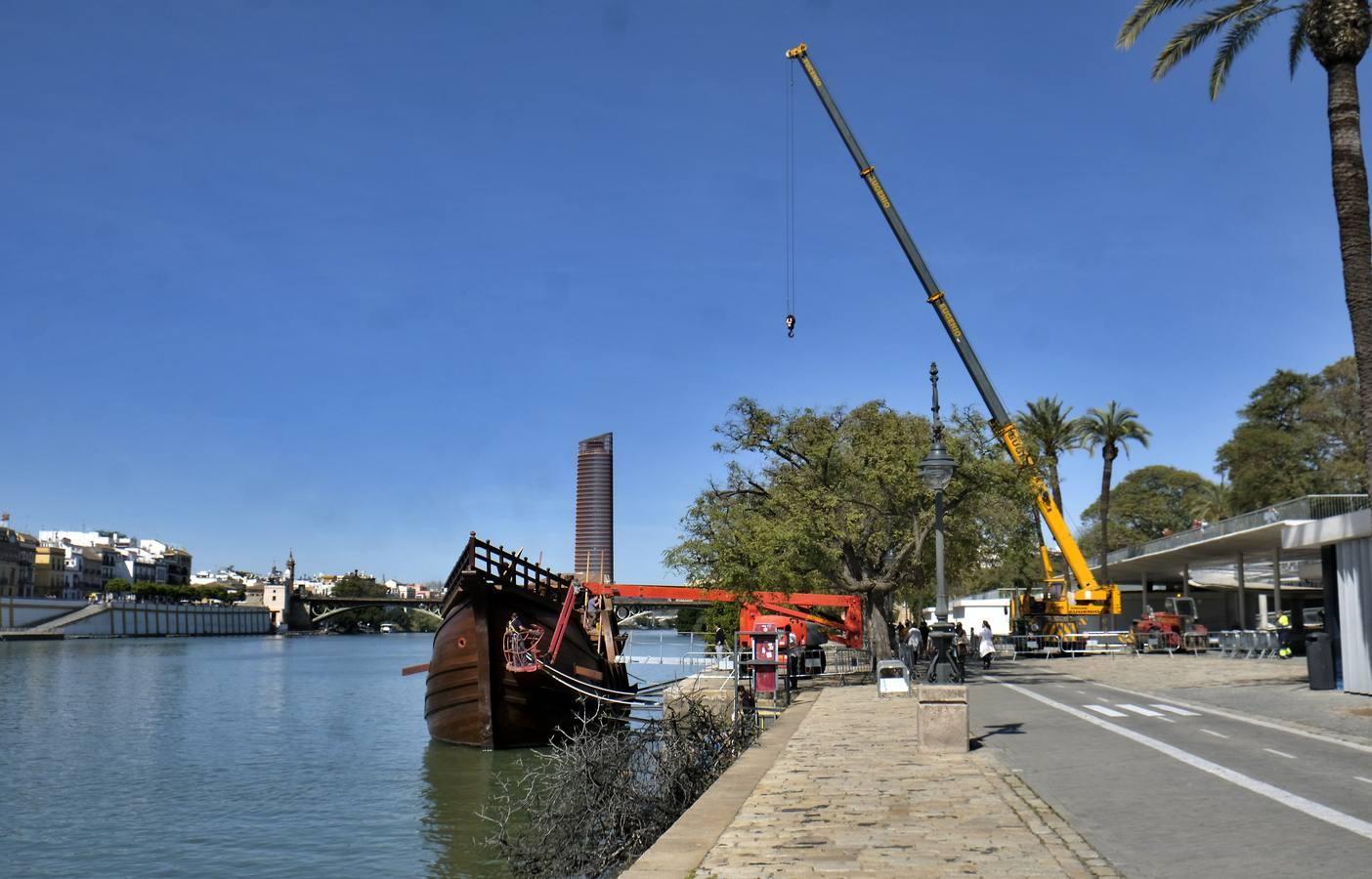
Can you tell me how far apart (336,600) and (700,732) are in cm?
15219

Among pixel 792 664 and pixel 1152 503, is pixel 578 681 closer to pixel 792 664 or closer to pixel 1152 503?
pixel 792 664

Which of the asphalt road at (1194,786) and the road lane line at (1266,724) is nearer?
the asphalt road at (1194,786)

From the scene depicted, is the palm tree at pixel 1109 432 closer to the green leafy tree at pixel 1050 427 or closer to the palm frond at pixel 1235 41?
the green leafy tree at pixel 1050 427

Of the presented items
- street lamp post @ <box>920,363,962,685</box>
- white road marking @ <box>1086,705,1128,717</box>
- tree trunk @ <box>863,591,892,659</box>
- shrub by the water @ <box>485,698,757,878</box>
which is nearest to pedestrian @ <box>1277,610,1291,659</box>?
tree trunk @ <box>863,591,892,659</box>

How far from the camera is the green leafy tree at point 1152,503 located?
92.2m

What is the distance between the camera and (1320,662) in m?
22.8

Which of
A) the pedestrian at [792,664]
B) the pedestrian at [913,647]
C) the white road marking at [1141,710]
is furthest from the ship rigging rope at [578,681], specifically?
the white road marking at [1141,710]

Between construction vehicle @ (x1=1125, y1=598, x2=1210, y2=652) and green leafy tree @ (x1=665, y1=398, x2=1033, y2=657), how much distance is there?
48.3ft

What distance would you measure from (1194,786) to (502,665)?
59.9ft

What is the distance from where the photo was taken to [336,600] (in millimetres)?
158125

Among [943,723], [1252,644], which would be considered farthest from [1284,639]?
[943,723]

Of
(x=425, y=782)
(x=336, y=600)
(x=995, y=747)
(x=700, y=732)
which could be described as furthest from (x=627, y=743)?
(x=336, y=600)

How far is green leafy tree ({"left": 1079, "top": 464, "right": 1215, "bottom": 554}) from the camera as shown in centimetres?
9225

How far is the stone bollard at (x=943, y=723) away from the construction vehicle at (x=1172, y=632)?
34.2 m
